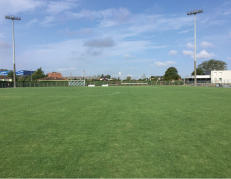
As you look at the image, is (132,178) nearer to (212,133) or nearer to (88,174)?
(88,174)

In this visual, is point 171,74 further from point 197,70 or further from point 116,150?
point 116,150

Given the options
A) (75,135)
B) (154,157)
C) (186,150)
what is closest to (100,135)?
(75,135)

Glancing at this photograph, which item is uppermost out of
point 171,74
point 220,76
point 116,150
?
point 171,74

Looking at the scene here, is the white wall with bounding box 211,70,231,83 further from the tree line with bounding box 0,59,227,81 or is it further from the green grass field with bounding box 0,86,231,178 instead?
the green grass field with bounding box 0,86,231,178

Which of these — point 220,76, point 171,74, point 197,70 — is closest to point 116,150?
point 220,76

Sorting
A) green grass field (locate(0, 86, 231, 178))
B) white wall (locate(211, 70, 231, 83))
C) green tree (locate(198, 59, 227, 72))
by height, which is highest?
green tree (locate(198, 59, 227, 72))

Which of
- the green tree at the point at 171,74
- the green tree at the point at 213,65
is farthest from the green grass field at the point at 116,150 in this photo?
the green tree at the point at 213,65

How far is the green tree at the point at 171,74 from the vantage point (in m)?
93.3

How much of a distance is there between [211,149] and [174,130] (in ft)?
5.98

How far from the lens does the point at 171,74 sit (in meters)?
94.4

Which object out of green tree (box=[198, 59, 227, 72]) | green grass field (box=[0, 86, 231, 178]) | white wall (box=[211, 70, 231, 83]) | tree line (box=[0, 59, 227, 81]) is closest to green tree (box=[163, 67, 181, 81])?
tree line (box=[0, 59, 227, 81])

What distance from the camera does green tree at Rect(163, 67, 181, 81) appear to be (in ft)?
306

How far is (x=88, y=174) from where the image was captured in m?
3.43

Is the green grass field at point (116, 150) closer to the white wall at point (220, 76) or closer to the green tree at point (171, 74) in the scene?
the white wall at point (220, 76)
